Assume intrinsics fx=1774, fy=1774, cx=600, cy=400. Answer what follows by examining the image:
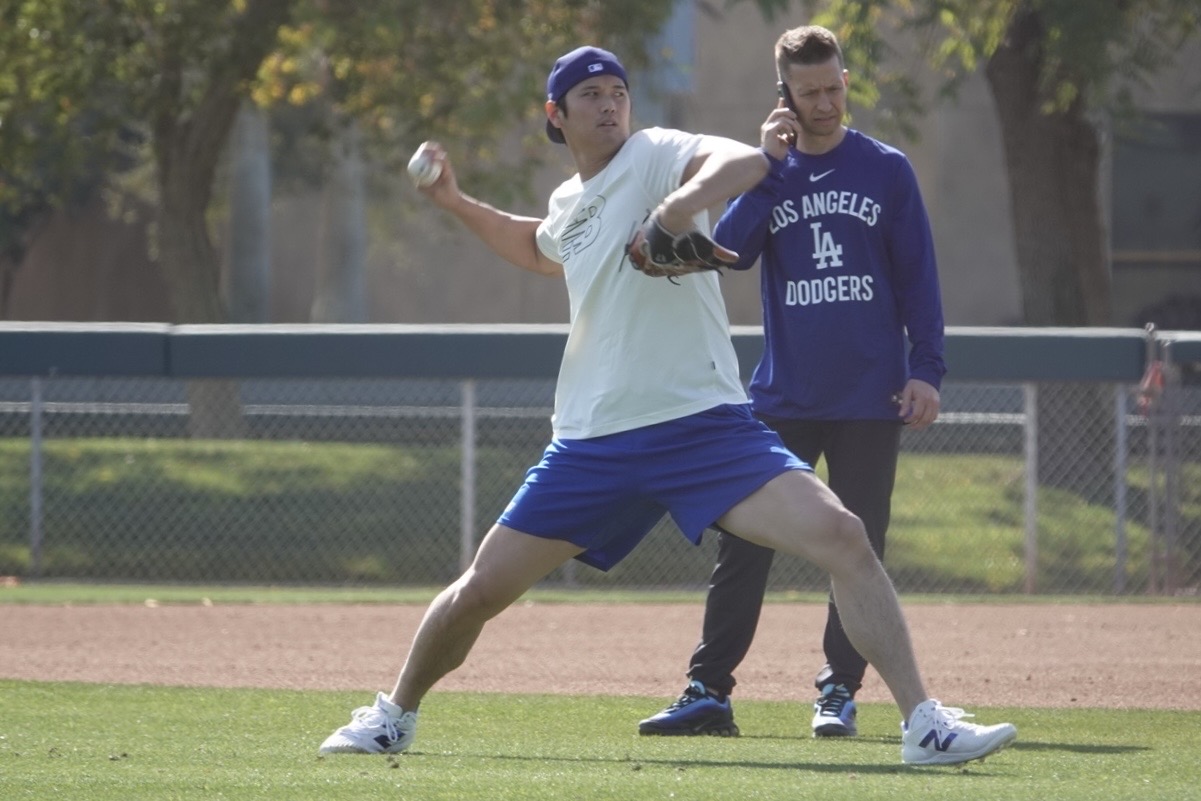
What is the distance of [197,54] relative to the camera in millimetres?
17078

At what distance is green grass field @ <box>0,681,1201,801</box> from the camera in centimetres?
446

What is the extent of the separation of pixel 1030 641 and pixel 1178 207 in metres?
27.6

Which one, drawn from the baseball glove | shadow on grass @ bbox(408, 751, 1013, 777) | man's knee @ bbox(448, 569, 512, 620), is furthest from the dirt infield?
the baseball glove

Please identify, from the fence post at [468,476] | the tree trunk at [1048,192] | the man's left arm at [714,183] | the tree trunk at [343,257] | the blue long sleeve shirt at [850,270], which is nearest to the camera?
the man's left arm at [714,183]

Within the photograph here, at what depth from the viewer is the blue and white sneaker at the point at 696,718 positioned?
5824 millimetres

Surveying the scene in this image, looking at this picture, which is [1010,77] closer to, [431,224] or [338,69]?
[338,69]

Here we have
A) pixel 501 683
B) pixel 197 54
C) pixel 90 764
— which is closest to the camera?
pixel 90 764

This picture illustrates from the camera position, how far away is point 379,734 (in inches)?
202

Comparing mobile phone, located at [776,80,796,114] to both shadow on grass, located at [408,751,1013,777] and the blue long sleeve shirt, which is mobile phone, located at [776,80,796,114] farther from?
shadow on grass, located at [408,751,1013,777]

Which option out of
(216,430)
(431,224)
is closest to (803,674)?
(216,430)

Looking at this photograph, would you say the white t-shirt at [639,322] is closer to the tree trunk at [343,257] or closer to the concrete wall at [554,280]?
the concrete wall at [554,280]

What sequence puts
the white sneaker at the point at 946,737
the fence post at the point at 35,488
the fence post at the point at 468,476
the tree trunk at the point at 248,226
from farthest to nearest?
the tree trunk at the point at 248,226
the fence post at the point at 35,488
the fence post at the point at 468,476
the white sneaker at the point at 946,737

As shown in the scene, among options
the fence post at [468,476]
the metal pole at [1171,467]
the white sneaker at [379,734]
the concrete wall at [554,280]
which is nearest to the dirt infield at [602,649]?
the metal pole at [1171,467]

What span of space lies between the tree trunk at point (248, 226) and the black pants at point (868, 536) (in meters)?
21.3
